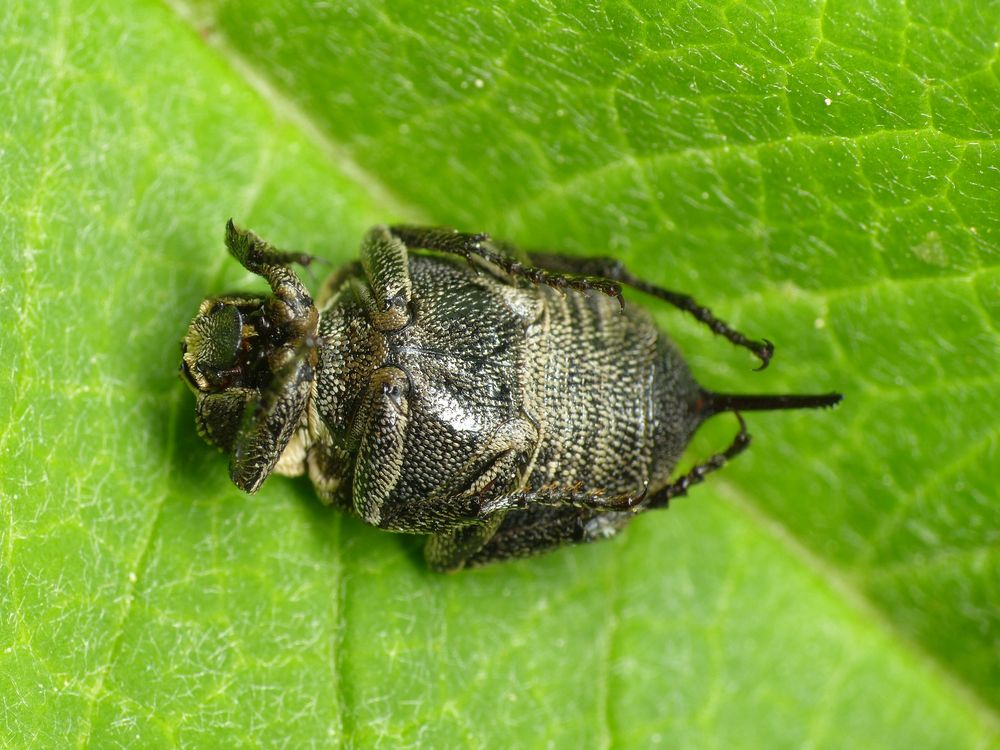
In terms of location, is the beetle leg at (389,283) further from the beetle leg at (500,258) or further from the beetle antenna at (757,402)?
the beetle antenna at (757,402)

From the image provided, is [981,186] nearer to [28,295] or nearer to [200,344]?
[200,344]

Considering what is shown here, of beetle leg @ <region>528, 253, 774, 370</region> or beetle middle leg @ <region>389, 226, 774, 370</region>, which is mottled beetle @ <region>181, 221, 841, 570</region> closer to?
beetle middle leg @ <region>389, 226, 774, 370</region>

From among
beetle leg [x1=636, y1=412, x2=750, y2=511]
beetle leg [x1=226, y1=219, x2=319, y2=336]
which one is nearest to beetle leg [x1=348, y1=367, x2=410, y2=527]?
beetle leg [x1=226, y1=219, x2=319, y2=336]

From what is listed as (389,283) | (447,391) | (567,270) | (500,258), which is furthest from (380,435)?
(567,270)

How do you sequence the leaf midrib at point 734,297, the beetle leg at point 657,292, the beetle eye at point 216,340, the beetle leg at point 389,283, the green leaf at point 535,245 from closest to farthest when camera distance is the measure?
the green leaf at point 535,245, the beetle eye at point 216,340, the beetle leg at point 389,283, the leaf midrib at point 734,297, the beetle leg at point 657,292

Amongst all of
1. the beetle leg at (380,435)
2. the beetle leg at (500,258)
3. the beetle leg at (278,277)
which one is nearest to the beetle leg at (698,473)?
the beetle leg at (500,258)

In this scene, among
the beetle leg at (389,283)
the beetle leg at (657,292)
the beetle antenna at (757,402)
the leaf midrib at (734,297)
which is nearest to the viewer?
the beetle leg at (389,283)

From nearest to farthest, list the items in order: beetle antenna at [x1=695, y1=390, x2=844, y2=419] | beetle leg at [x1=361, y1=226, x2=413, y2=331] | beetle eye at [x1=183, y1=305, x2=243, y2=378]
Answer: beetle eye at [x1=183, y1=305, x2=243, y2=378]
beetle leg at [x1=361, y1=226, x2=413, y2=331]
beetle antenna at [x1=695, y1=390, x2=844, y2=419]
